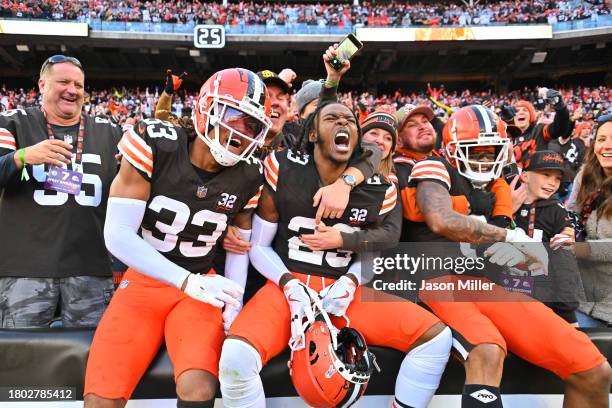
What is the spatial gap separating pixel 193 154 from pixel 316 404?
49.3 inches

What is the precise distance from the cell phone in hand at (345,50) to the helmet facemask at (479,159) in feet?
2.71

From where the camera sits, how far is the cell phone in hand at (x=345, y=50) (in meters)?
2.80

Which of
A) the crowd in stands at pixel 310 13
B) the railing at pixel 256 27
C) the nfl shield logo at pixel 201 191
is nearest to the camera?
the nfl shield logo at pixel 201 191

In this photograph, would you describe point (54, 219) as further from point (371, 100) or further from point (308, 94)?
point (371, 100)

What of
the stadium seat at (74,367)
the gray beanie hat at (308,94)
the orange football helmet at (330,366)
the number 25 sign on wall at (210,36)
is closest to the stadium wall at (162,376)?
the stadium seat at (74,367)

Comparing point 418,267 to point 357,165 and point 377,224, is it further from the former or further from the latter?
Answer: point 357,165

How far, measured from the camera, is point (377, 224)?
241cm

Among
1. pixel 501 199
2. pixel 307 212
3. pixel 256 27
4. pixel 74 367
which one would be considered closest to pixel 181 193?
pixel 307 212

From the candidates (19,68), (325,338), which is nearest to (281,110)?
(325,338)

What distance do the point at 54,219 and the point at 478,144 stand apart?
94.3 inches

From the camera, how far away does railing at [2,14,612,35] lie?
21484 mm

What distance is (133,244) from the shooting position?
205 cm

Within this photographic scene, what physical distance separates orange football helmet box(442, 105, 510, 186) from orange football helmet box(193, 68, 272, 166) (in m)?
1.08

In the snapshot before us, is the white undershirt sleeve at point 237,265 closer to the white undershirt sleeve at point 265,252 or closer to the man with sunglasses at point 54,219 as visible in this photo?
the white undershirt sleeve at point 265,252
